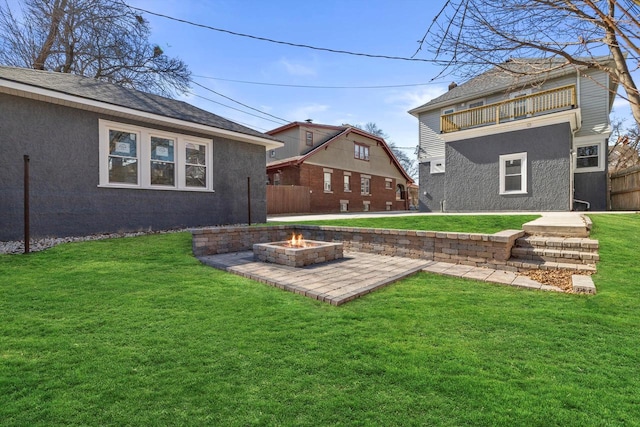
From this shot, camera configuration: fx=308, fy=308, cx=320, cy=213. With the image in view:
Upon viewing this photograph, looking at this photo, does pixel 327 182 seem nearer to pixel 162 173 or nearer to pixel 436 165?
pixel 436 165

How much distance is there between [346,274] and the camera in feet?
16.0

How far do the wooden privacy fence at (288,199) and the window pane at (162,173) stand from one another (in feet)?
29.9

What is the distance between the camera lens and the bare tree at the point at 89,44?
44.1 feet

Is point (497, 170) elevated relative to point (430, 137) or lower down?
lower down

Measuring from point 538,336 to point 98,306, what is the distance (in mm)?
4473

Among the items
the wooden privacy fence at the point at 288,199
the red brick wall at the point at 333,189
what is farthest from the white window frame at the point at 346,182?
the wooden privacy fence at the point at 288,199

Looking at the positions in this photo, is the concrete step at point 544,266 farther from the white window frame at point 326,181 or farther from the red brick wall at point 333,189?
the white window frame at point 326,181

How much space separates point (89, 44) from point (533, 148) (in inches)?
820

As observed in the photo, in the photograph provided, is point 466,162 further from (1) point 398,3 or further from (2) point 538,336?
(2) point 538,336

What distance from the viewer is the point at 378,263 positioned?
5.68 m

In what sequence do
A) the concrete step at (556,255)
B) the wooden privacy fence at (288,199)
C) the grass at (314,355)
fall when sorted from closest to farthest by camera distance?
the grass at (314,355) < the concrete step at (556,255) < the wooden privacy fence at (288,199)

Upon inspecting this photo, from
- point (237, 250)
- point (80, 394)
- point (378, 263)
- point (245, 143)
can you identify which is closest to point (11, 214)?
point (237, 250)

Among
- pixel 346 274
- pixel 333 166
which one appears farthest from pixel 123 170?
pixel 333 166

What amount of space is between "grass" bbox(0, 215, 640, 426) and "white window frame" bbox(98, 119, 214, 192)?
479 centimetres
